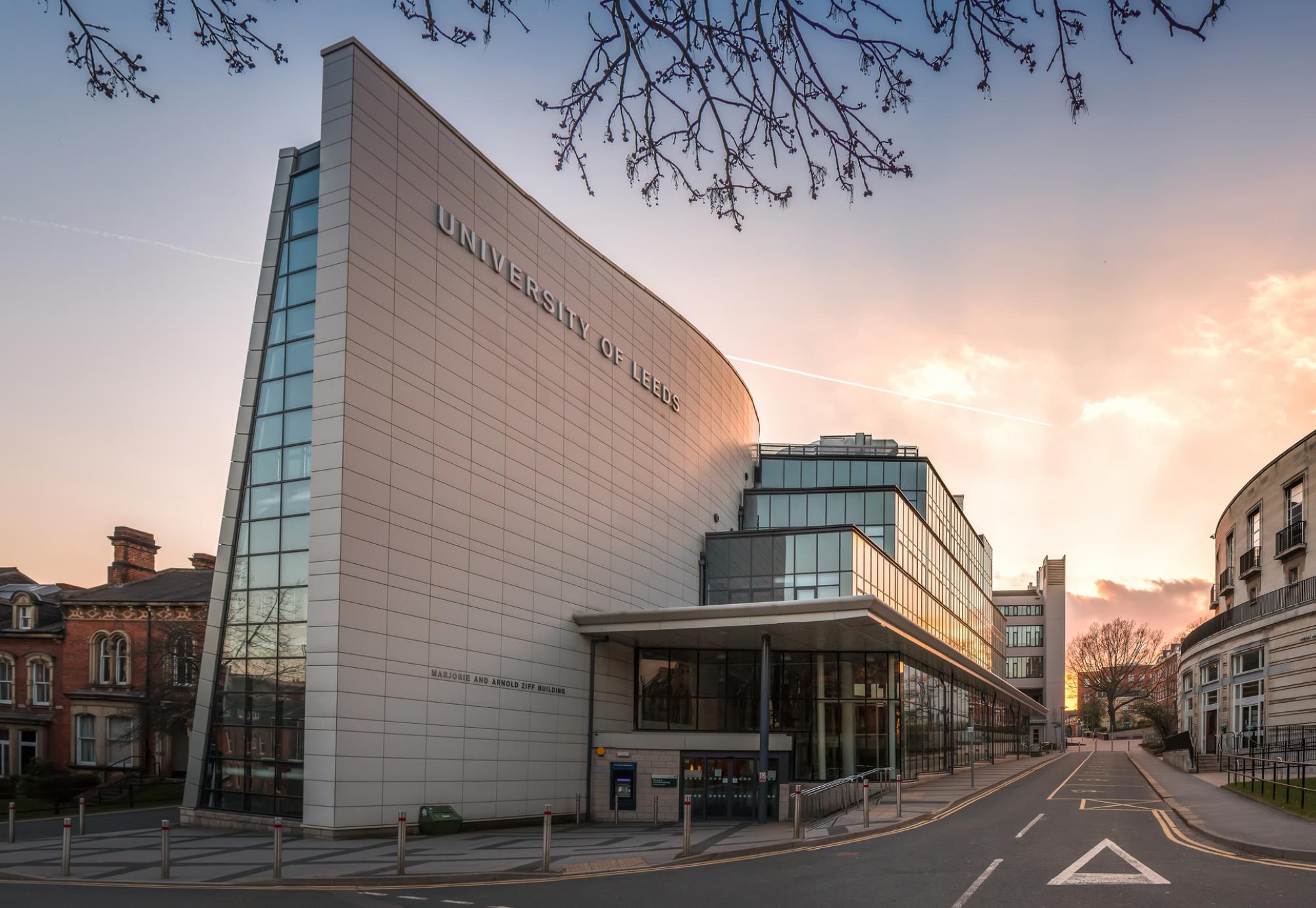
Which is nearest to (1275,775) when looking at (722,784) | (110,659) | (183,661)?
(722,784)

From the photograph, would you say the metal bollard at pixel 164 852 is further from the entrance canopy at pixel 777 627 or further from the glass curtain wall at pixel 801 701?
the glass curtain wall at pixel 801 701

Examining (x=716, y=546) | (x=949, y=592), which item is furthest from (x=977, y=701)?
(x=716, y=546)

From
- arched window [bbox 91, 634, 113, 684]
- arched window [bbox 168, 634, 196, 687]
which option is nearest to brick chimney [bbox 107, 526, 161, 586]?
arched window [bbox 91, 634, 113, 684]

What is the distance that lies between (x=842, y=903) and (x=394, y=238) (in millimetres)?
19300

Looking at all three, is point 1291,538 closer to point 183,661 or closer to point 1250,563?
point 1250,563

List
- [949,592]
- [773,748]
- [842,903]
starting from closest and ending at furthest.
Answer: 1. [842,903]
2. [773,748]
3. [949,592]

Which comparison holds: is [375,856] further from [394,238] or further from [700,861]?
[394,238]

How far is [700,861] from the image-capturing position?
18.4 meters

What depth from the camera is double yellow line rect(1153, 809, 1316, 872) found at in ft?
49.5

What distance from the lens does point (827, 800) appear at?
26500mm

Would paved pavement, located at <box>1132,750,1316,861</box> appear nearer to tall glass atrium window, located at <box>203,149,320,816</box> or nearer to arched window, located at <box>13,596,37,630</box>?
tall glass atrium window, located at <box>203,149,320,816</box>

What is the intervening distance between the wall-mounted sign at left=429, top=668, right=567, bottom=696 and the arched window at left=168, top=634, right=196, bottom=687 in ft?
65.5

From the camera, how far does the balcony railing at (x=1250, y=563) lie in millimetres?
45506

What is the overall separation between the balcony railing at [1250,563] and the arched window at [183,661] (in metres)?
47.0
